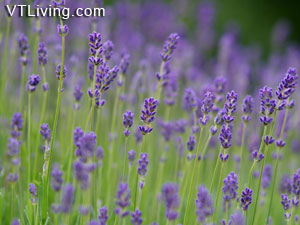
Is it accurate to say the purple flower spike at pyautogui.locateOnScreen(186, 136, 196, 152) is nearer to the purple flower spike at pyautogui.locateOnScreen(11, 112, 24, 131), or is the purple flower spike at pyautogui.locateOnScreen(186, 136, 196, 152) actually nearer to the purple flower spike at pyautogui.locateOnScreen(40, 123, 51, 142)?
the purple flower spike at pyautogui.locateOnScreen(40, 123, 51, 142)

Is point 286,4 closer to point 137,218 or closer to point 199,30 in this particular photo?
point 199,30

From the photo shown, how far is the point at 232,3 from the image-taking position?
995 centimetres

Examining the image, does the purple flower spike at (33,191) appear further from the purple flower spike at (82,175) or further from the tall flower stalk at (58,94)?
the purple flower spike at (82,175)

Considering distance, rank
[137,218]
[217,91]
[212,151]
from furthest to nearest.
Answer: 1. [212,151]
2. [217,91]
3. [137,218]

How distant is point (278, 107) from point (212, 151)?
1.91 m

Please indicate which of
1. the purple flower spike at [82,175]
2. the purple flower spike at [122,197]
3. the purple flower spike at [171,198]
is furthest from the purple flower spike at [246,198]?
the purple flower spike at [82,175]

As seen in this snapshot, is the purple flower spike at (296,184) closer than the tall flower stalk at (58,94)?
No

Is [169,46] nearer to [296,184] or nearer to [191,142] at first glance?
[191,142]

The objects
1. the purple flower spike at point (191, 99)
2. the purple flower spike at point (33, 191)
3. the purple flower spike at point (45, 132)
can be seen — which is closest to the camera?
the purple flower spike at point (33, 191)

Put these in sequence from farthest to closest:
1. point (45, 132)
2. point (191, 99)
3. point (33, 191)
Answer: point (191, 99) < point (45, 132) < point (33, 191)

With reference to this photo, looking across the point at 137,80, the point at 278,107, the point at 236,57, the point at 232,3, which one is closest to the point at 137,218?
the point at 278,107

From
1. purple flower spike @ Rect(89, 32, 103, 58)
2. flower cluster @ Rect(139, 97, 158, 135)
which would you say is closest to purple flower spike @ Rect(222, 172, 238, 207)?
flower cluster @ Rect(139, 97, 158, 135)

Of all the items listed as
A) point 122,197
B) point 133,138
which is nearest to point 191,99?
point 133,138

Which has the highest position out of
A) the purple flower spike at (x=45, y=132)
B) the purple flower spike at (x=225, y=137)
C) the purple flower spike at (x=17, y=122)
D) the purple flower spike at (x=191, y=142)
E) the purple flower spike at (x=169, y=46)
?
the purple flower spike at (x=169, y=46)
